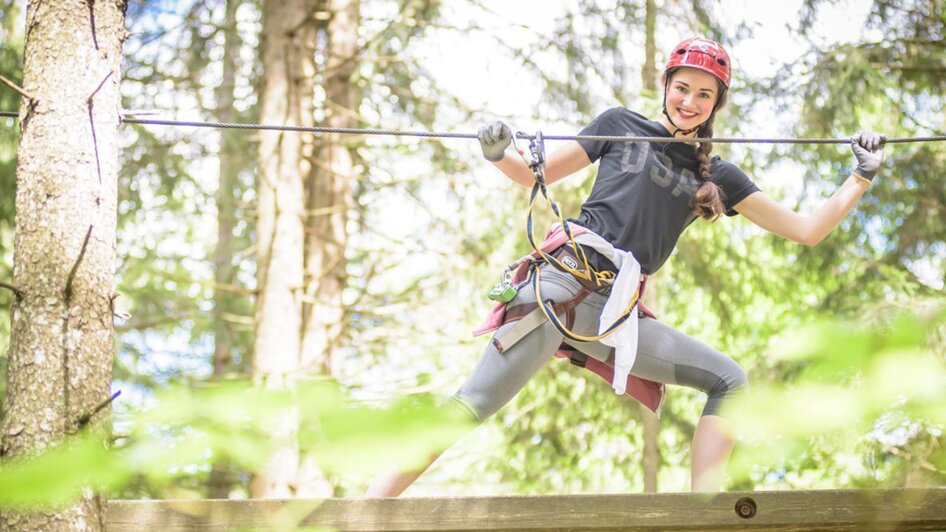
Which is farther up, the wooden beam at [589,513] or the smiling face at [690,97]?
the smiling face at [690,97]

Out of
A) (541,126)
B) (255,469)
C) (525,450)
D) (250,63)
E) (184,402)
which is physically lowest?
(525,450)

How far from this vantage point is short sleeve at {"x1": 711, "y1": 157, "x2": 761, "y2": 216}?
2922 millimetres

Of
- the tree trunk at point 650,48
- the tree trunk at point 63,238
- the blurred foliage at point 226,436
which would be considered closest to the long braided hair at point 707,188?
the tree trunk at point 63,238

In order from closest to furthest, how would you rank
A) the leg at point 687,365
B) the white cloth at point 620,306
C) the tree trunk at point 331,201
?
the white cloth at point 620,306
the leg at point 687,365
the tree trunk at point 331,201

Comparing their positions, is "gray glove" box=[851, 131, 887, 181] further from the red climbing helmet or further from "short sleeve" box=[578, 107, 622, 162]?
"short sleeve" box=[578, 107, 622, 162]

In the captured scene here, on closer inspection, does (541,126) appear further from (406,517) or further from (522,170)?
(406,517)

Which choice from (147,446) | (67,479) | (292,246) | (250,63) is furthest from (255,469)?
(250,63)

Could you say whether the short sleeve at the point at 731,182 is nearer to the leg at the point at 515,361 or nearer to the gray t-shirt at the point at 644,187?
the gray t-shirt at the point at 644,187

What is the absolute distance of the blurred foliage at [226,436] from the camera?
895mm

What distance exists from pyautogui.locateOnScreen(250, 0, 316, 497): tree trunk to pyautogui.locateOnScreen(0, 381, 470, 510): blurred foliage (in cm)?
485

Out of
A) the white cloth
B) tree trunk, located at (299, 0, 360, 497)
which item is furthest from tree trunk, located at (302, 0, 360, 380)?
the white cloth

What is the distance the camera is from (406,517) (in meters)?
2.47

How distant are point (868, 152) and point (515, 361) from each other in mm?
1262

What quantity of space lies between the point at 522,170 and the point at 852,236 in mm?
6067
